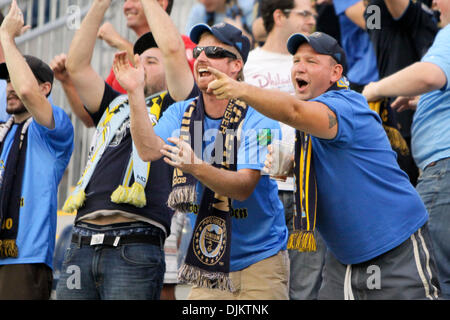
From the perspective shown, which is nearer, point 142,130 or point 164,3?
point 142,130

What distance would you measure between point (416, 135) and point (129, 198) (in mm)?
2020

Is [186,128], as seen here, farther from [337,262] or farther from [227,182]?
[337,262]

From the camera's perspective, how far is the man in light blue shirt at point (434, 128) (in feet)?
14.4

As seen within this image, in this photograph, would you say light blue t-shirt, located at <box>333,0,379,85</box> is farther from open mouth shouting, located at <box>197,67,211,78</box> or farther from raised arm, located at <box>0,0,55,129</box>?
raised arm, located at <box>0,0,55,129</box>

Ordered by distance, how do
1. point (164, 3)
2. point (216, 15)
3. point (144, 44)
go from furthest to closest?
point (216, 15), point (164, 3), point (144, 44)

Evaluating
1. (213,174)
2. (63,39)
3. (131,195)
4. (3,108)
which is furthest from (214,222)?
(63,39)

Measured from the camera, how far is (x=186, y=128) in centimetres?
412

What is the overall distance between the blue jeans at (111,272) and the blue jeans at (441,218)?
176 centimetres

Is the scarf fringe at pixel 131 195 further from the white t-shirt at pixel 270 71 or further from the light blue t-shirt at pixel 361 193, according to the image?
the white t-shirt at pixel 270 71

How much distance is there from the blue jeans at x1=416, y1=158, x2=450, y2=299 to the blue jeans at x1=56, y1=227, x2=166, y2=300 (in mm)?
1756

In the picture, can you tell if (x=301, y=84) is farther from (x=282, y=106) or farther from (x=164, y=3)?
(x=164, y=3)

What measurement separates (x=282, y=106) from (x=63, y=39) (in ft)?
19.7

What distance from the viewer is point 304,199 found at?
377cm

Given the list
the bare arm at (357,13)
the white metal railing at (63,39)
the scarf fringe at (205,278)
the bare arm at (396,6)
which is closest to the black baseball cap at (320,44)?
the scarf fringe at (205,278)
